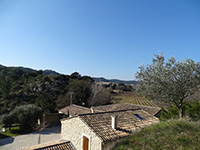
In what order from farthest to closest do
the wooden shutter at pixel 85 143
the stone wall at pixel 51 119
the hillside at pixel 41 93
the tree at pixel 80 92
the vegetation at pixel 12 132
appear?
1. the tree at pixel 80 92
2. the hillside at pixel 41 93
3. the stone wall at pixel 51 119
4. the vegetation at pixel 12 132
5. the wooden shutter at pixel 85 143

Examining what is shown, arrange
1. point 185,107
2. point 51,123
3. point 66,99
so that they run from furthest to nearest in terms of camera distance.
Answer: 1. point 66,99
2. point 51,123
3. point 185,107

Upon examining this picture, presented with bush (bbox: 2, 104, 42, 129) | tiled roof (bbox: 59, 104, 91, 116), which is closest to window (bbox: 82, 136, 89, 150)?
tiled roof (bbox: 59, 104, 91, 116)

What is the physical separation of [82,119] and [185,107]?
33.4 feet

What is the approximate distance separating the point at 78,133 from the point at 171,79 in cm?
773

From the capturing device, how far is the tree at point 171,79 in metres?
8.10

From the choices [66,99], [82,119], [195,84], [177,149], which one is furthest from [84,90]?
[177,149]

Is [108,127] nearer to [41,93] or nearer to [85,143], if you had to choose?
[85,143]

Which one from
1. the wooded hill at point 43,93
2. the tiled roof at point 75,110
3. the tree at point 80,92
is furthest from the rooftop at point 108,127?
the tree at point 80,92

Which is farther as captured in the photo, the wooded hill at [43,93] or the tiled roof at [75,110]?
the wooded hill at [43,93]

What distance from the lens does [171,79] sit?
27.4 ft

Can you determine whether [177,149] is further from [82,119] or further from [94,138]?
[82,119]

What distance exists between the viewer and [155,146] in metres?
4.71

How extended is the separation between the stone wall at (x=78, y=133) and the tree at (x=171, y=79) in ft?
16.3

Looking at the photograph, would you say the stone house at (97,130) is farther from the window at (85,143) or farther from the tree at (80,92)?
the tree at (80,92)
